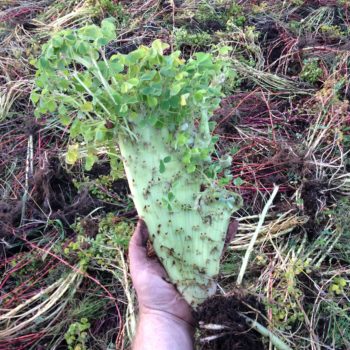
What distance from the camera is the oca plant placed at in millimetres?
1561

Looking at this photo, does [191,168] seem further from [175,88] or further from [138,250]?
[138,250]

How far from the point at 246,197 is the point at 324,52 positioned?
184 cm

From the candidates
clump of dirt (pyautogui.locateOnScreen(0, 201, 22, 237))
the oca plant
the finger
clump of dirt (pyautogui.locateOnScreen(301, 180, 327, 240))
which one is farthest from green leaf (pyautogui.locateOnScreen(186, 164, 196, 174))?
clump of dirt (pyautogui.locateOnScreen(0, 201, 22, 237))

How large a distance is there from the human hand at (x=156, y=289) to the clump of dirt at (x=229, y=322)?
4.1 inches

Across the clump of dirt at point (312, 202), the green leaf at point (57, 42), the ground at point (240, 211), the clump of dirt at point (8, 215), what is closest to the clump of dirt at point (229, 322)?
the ground at point (240, 211)

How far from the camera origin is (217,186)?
1.79m

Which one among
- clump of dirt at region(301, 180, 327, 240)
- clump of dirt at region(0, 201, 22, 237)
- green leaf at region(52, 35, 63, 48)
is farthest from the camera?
clump of dirt at region(0, 201, 22, 237)

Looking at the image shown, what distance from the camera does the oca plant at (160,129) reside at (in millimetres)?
1561

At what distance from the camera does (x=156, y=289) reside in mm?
1858

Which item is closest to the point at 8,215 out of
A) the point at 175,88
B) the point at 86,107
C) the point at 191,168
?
the point at 86,107

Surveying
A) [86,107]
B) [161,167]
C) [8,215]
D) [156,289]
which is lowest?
[8,215]

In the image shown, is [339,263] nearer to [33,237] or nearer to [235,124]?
[235,124]

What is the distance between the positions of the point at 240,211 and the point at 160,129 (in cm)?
131

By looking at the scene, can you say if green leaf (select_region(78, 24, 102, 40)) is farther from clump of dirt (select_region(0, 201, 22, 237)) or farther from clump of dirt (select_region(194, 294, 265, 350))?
clump of dirt (select_region(0, 201, 22, 237))
